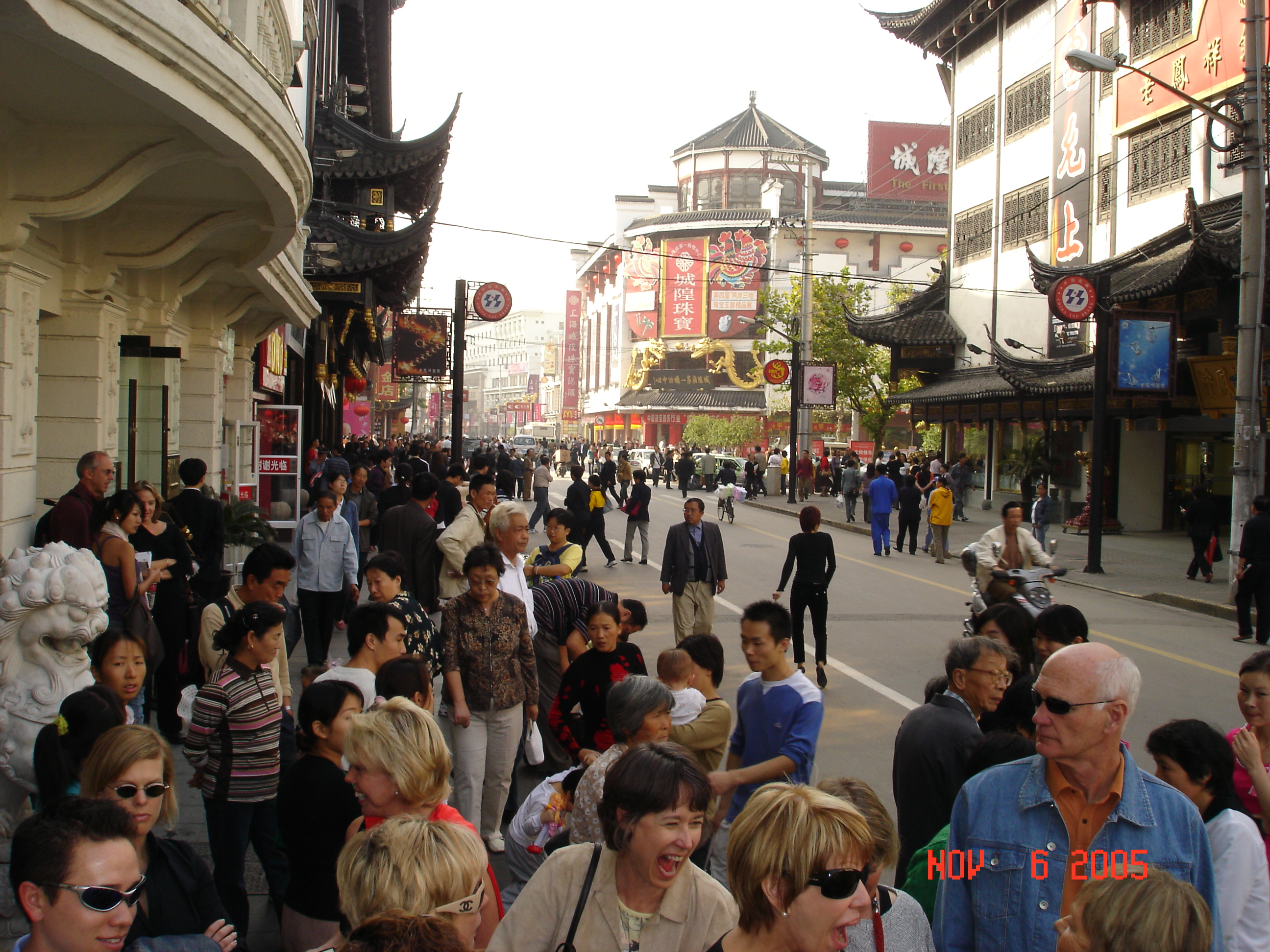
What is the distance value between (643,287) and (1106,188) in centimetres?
5727

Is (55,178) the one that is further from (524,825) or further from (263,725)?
(524,825)

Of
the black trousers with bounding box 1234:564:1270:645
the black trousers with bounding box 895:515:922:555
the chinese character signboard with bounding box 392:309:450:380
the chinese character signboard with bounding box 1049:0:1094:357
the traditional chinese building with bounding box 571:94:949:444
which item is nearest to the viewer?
the black trousers with bounding box 1234:564:1270:645

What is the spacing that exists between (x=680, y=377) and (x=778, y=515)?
155ft

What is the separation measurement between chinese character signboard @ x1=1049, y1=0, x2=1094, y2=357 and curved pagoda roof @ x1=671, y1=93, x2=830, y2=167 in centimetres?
A: 5839

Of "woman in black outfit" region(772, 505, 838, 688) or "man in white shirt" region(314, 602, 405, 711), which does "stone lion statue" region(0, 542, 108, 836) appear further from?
"woman in black outfit" region(772, 505, 838, 688)

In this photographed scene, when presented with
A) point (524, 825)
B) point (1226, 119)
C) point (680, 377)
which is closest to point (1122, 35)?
point (1226, 119)

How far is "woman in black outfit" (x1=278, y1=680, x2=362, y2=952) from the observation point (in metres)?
3.73

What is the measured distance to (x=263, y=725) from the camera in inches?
174

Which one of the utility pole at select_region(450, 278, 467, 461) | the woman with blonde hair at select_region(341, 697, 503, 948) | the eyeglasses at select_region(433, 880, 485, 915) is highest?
the utility pole at select_region(450, 278, 467, 461)

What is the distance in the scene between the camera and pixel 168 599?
754cm

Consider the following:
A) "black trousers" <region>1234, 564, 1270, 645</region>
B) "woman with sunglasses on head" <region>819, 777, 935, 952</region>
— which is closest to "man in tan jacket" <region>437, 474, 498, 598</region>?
"woman with sunglasses on head" <region>819, 777, 935, 952</region>

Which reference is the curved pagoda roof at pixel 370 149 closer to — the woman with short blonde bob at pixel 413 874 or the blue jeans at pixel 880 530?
the blue jeans at pixel 880 530

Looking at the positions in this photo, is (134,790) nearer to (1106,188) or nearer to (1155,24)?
(1155,24)

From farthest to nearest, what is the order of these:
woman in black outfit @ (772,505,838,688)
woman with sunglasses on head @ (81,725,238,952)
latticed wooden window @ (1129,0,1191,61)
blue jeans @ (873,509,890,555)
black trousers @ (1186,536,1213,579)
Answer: latticed wooden window @ (1129,0,1191,61), blue jeans @ (873,509,890,555), black trousers @ (1186,536,1213,579), woman in black outfit @ (772,505,838,688), woman with sunglasses on head @ (81,725,238,952)
